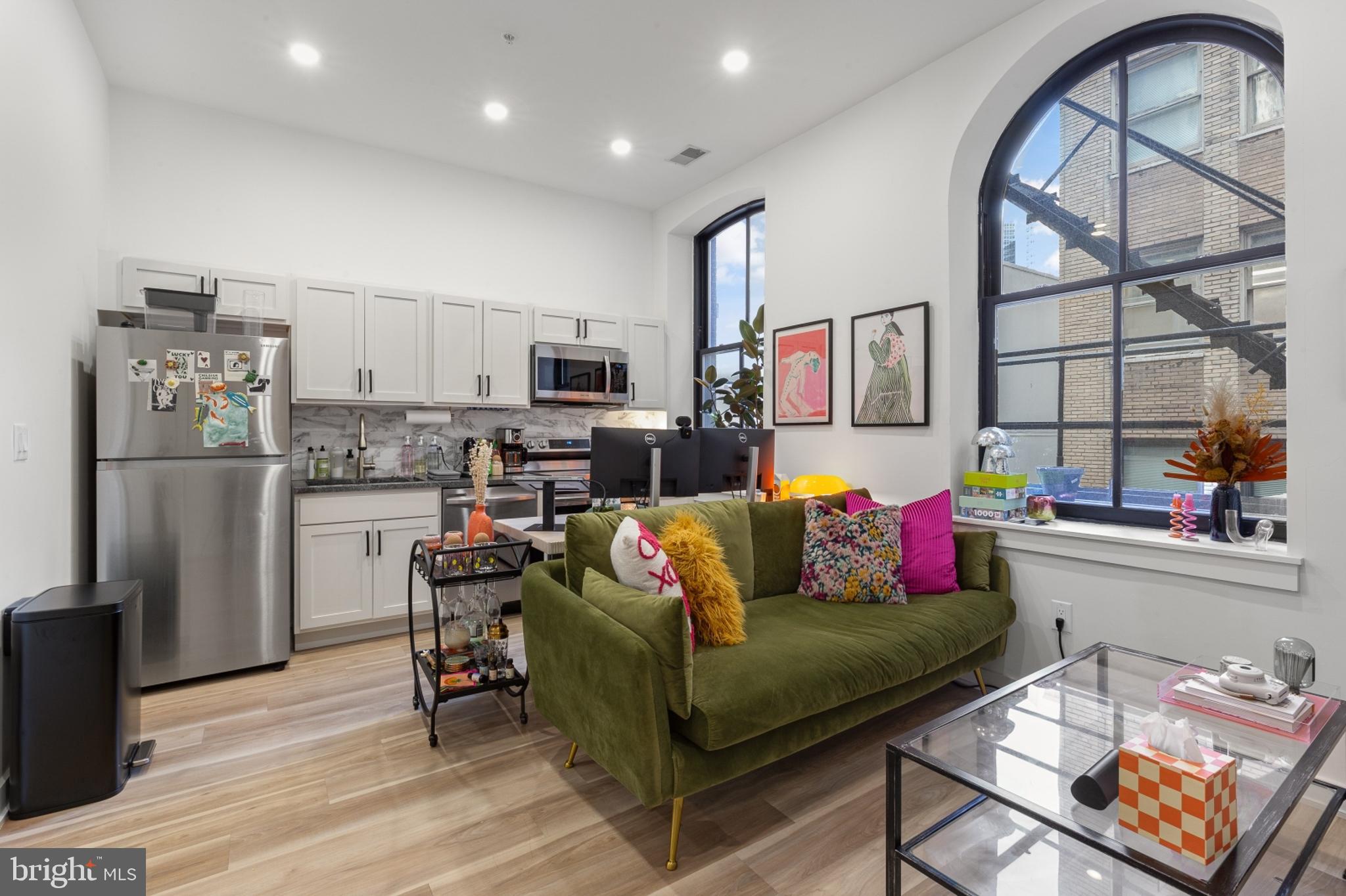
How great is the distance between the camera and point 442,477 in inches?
166

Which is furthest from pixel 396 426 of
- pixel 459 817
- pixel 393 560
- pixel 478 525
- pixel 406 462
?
pixel 459 817

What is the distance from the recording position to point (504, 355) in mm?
4547

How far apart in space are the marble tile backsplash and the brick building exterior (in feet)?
10.0

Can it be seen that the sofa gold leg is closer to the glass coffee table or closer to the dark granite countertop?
the glass coffee table

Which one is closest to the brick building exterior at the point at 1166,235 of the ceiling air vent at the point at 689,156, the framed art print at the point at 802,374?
the framed art print at the point at 802,374

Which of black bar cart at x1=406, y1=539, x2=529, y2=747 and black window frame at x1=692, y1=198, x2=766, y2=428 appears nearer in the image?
black bar cart at x1=406, y1=539, x2=529, y2=747

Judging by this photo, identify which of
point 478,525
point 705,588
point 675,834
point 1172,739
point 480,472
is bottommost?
Answer: point 675,834

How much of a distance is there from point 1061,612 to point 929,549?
629 mm

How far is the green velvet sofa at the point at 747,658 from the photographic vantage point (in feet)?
6.01

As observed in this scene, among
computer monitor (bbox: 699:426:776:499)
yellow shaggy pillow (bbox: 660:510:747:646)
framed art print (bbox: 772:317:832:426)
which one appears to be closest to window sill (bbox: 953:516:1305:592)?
computer monitor (bbox: 699:426:776:499)

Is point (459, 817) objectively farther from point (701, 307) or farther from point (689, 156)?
point (701, 307)

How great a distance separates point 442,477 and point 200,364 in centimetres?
148

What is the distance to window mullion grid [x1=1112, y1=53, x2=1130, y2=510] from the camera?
293cm

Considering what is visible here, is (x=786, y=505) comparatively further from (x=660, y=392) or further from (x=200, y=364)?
(x=200, y=364)
